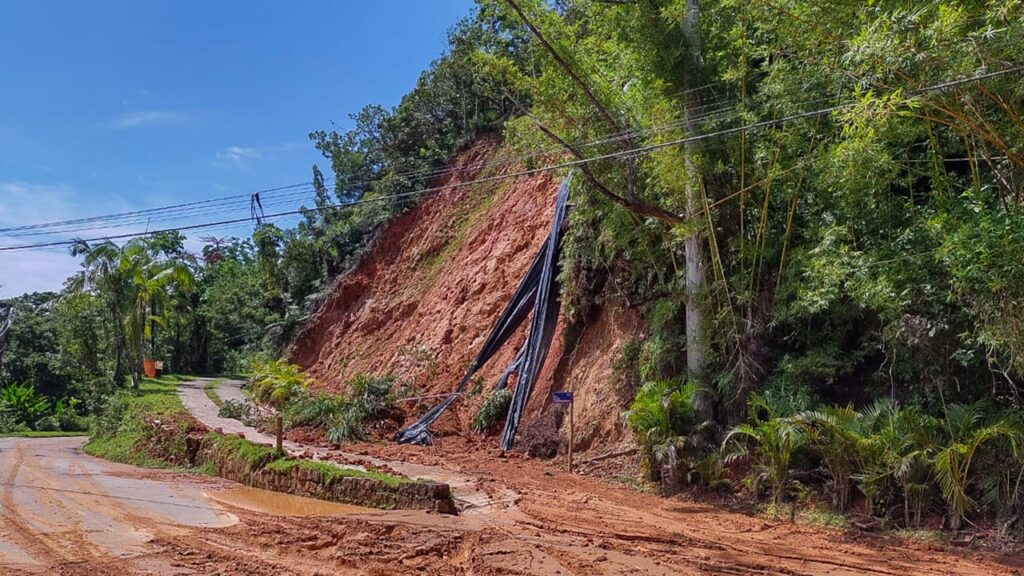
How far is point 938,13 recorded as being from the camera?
700 centimetres

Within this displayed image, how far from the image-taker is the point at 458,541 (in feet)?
24.6

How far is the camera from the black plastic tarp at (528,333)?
51.8ft

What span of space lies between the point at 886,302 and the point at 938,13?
340cm

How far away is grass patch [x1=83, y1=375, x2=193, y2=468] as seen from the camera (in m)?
17.3

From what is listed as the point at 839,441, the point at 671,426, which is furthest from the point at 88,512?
the point at 839,441

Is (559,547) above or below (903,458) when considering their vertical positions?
below

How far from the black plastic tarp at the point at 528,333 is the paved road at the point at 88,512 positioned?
18.9 feet

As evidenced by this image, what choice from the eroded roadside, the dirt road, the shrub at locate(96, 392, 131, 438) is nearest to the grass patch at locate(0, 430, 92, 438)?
the shrub at locate(96, 392, 131, 438)

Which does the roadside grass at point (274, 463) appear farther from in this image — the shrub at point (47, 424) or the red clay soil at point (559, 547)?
the shrub at point (47, 424)

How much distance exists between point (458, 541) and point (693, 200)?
678 cm

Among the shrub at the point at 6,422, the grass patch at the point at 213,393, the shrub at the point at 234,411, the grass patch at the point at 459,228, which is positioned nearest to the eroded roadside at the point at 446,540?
the shrub at the point at 234,411

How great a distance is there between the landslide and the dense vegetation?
95 centimetres

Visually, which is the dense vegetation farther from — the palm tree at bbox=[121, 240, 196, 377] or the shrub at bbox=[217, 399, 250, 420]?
the palm tree at bbox=[121, 240, 196, 377]

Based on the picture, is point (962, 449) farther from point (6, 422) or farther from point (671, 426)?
point (6, 422)
